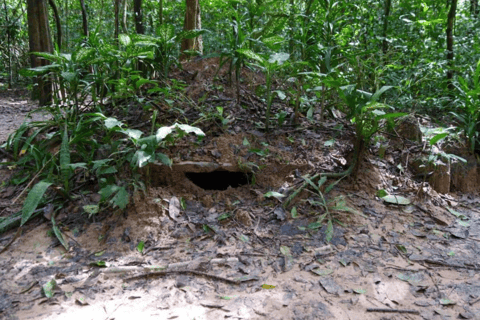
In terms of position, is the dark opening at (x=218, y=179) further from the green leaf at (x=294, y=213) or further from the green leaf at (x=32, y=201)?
the green leaf at (x=32, y=201)

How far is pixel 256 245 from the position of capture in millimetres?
2896

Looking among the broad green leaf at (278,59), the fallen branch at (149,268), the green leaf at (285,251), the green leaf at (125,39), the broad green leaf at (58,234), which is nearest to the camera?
the fallen branch at (149,268)

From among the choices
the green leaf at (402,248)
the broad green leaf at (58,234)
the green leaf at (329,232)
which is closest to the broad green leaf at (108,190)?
the broad green leaf at (58,234)

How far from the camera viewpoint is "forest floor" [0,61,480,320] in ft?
7.44

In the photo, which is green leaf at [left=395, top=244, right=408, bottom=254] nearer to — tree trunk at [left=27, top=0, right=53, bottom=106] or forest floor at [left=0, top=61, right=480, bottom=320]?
forest floor at [left=0, top=61, right=480, bottom=320]

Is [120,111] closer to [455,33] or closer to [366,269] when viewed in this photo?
[366,269]

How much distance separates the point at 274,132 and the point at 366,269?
176cm

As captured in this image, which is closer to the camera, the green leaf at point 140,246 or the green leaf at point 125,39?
the green leaf at point 140,246

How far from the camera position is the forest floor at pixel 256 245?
227cm

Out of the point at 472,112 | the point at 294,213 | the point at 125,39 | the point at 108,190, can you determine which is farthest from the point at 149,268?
the point at 472,112

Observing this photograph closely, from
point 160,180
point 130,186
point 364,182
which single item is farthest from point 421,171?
point 130,186

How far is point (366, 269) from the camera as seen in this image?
2598mm

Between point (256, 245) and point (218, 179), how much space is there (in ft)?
3.26

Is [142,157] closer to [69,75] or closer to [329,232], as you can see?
[69,75]
